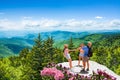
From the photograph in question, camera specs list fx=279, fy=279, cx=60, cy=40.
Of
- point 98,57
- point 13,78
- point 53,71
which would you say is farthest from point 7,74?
point 53,71

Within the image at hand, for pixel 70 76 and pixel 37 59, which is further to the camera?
pixel 37 59

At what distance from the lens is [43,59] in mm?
56469

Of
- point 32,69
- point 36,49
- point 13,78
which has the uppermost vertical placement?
point 36,49

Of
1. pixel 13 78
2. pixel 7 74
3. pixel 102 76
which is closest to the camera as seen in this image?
pixel 102 76

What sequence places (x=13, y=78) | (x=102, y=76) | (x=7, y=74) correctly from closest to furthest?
1. (x=102, y=76)
2. (x=7, y=74)
3. (x=13, y=78)

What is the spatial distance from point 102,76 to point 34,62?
39584mm

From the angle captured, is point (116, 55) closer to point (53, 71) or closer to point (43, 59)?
point (43, 59)

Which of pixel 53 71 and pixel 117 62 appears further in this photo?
pixel 117 62

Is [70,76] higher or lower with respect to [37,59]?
higher

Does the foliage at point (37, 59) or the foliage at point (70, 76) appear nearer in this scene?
the foliage at point (70, 76)

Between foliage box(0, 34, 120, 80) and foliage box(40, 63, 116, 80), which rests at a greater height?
foliage box(40, 63, 116, 80)

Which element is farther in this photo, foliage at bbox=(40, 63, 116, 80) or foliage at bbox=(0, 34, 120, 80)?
foliage at bbox=(0, 34, 120, 80)

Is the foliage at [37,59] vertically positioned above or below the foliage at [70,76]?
below

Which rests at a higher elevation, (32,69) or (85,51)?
(85,51)
